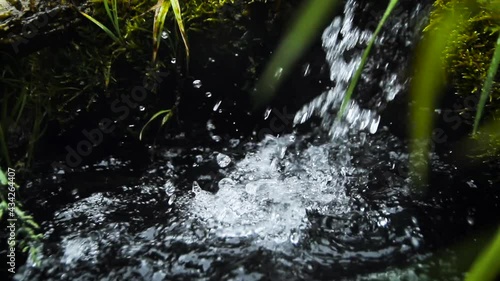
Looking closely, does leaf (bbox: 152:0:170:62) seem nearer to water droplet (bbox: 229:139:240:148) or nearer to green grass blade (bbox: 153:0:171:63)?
green grass blade (bbox: 153:0:171:63)

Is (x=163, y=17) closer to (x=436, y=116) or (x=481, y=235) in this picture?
(x=436, y=116)

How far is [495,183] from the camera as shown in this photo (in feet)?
4.28

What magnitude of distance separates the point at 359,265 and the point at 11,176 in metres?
1.12

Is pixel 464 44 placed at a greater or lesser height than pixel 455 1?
lesser

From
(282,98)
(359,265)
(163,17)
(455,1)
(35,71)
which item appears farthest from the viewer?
(282,98)

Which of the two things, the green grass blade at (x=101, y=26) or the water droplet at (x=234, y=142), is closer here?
the green grass blade at (x=101, y=26)

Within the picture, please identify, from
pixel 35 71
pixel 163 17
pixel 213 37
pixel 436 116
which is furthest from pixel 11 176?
pixel 436 116

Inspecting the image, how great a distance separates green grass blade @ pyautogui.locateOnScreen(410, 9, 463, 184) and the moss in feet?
0.09

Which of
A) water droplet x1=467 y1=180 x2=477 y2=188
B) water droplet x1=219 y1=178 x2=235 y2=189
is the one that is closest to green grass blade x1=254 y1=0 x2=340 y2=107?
water droplet x1=219 y1=178 x2=235 y2=189

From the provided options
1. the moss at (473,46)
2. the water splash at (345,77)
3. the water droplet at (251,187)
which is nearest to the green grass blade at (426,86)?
the moss at (473,46)

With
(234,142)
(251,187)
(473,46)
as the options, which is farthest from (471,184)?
(234,142)

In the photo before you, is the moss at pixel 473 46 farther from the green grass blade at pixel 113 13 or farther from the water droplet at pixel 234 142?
the green grass blade at pixel 113 13

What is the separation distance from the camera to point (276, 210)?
1.38 metres

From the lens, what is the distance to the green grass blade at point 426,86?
0.97 m
